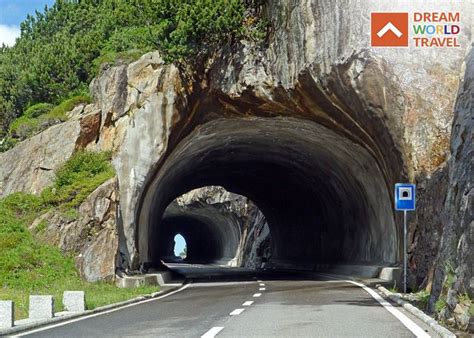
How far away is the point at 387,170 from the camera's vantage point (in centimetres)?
2288

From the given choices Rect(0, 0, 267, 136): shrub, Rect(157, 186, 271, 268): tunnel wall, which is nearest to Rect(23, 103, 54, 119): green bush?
Rect(0, 0, 267, 136): shrub

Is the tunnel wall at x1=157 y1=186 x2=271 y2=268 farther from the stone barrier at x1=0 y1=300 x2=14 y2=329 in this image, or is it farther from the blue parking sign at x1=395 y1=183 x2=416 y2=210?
the stone barrier at x1=0 y1=300 x2=14 y2=329

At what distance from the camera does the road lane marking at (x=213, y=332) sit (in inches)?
366

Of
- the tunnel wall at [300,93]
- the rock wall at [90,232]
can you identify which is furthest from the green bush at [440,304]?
the rock wall at [90,232]

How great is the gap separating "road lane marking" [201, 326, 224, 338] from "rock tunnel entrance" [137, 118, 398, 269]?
14.9 meters

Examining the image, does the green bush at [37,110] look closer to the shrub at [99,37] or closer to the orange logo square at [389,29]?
the shrub at [99,37]

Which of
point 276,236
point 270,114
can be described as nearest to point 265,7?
point 270,114

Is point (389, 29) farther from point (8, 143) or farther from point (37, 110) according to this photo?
point (37, 110)

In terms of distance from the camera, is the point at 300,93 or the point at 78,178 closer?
the point at 300,93

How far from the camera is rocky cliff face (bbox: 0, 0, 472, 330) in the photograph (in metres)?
19.8

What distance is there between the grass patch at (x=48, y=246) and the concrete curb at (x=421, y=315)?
6.88m

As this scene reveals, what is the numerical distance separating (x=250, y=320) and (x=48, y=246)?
42.6 feet

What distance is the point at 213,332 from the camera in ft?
31.9

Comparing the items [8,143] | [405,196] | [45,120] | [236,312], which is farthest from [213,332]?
[8,143]
